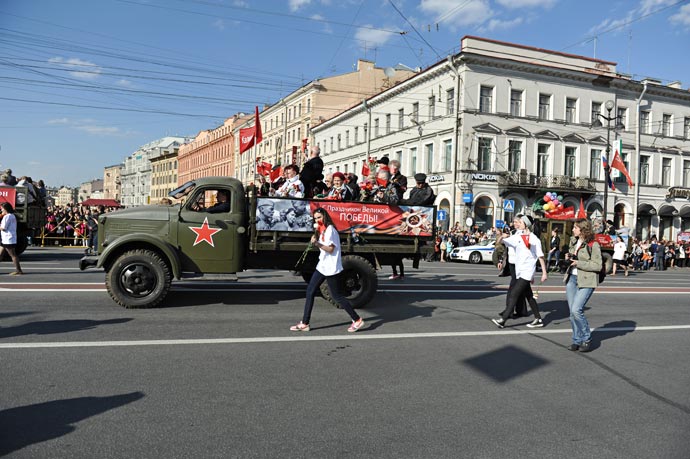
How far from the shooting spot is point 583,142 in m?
40.3

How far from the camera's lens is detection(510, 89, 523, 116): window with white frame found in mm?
38094

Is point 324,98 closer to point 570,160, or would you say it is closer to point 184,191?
point 570,160

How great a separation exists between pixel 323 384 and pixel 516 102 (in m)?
36.9

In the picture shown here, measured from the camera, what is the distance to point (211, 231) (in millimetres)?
9102

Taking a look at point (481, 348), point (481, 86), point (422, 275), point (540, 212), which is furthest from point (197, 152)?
point (481, 348)

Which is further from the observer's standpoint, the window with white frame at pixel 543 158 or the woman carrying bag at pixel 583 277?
the window with white frame at pixel 543 158

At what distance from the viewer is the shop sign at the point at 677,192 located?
145 ft

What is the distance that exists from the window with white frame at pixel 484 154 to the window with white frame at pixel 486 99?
6.74 ft

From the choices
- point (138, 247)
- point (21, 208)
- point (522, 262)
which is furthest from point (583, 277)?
point (21, 208)

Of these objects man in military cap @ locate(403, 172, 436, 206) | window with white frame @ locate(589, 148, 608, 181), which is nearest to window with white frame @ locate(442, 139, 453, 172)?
window with white frame @ locate(589, 148, 608, 181)

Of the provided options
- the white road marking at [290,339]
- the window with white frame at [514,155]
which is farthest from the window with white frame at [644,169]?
the white road marking at [290,339]

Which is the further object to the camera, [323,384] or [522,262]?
[522,262]

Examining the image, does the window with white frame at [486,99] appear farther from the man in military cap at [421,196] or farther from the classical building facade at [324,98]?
the man in military cap at [421,196]

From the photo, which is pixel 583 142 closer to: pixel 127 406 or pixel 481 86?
pixel 481 86
